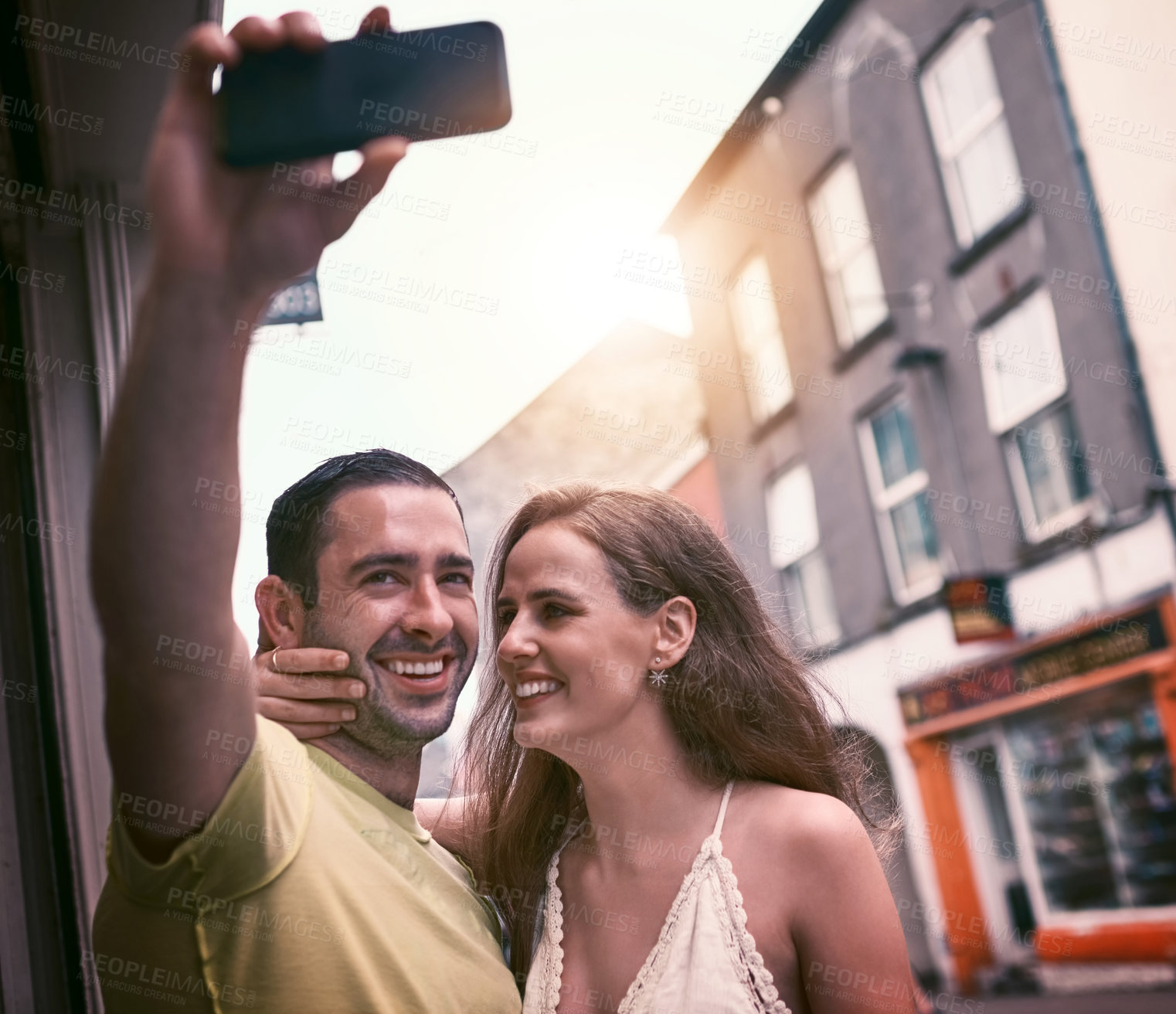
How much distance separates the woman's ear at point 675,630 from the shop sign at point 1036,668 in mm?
4232

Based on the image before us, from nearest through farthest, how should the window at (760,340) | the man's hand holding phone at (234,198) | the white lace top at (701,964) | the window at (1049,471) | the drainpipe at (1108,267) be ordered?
the man's hand holding phone at (234,198) → the white lace top at (701,964) → the drainpipe at (1108,267) → the window at (1049,471) → the window at (760,340)

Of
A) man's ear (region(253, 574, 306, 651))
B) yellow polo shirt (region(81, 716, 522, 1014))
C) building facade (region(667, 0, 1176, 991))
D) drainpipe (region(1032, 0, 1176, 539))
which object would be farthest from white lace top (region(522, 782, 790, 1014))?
drainpipe (region(1032, 0, 1176, 539))

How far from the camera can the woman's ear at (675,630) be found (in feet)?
4.87

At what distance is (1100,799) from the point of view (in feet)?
17.4

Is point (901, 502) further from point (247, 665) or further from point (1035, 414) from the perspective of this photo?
point (247, 665)

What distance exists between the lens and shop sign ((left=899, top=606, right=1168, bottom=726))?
195 inches

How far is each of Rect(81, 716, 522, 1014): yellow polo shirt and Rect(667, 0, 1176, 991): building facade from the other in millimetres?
3788

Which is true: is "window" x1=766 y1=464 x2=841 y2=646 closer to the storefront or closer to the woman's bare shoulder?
the storefront

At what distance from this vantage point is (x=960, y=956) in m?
5.99

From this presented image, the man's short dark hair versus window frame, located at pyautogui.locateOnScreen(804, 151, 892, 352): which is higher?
window frame, located at pyautogui.locateOnScreen(804, 151, 892, 352)

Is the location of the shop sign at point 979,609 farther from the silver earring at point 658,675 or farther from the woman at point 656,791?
the silver earring at point 658,675

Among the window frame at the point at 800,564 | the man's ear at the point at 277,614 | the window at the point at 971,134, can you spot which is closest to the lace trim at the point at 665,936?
the man's ear at the point at 277,614

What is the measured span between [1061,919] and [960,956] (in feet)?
2.37

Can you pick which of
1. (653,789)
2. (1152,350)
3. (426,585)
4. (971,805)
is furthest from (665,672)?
(971,805)
